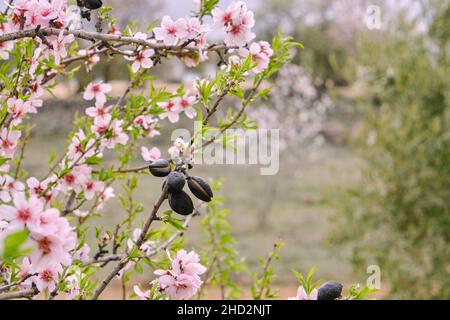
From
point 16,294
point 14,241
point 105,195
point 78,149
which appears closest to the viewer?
point 14,241

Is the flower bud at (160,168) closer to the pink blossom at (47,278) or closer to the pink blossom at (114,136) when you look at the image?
the pink blossom at (47,278)

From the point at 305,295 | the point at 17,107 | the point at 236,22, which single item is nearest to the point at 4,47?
the point at 17,107

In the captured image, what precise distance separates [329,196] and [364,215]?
48 cm

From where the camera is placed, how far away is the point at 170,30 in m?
1.37

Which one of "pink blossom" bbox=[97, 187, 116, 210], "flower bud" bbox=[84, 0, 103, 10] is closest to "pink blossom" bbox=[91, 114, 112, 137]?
"pink blossom" bbox=[97, 187, 116, 210]

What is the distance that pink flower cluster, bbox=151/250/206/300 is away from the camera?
1197 mm

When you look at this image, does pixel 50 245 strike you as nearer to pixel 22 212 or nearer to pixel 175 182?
pixel 22 212

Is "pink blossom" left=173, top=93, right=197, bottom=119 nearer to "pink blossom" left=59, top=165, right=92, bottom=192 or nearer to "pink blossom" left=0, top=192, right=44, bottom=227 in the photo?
"pink blossom" left=59, top=165, right=92, bottom=192

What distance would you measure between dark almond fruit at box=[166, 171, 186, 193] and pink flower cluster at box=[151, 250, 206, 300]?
0.71ft

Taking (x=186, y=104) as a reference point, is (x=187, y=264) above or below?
below

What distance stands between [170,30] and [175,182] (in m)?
0.51

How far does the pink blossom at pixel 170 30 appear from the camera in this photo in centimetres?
135

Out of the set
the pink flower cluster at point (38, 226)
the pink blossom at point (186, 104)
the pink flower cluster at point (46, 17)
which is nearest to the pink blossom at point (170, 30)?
the pink flower cluster at point (46, 17)

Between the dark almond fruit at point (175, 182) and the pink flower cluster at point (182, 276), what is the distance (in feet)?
0.71
